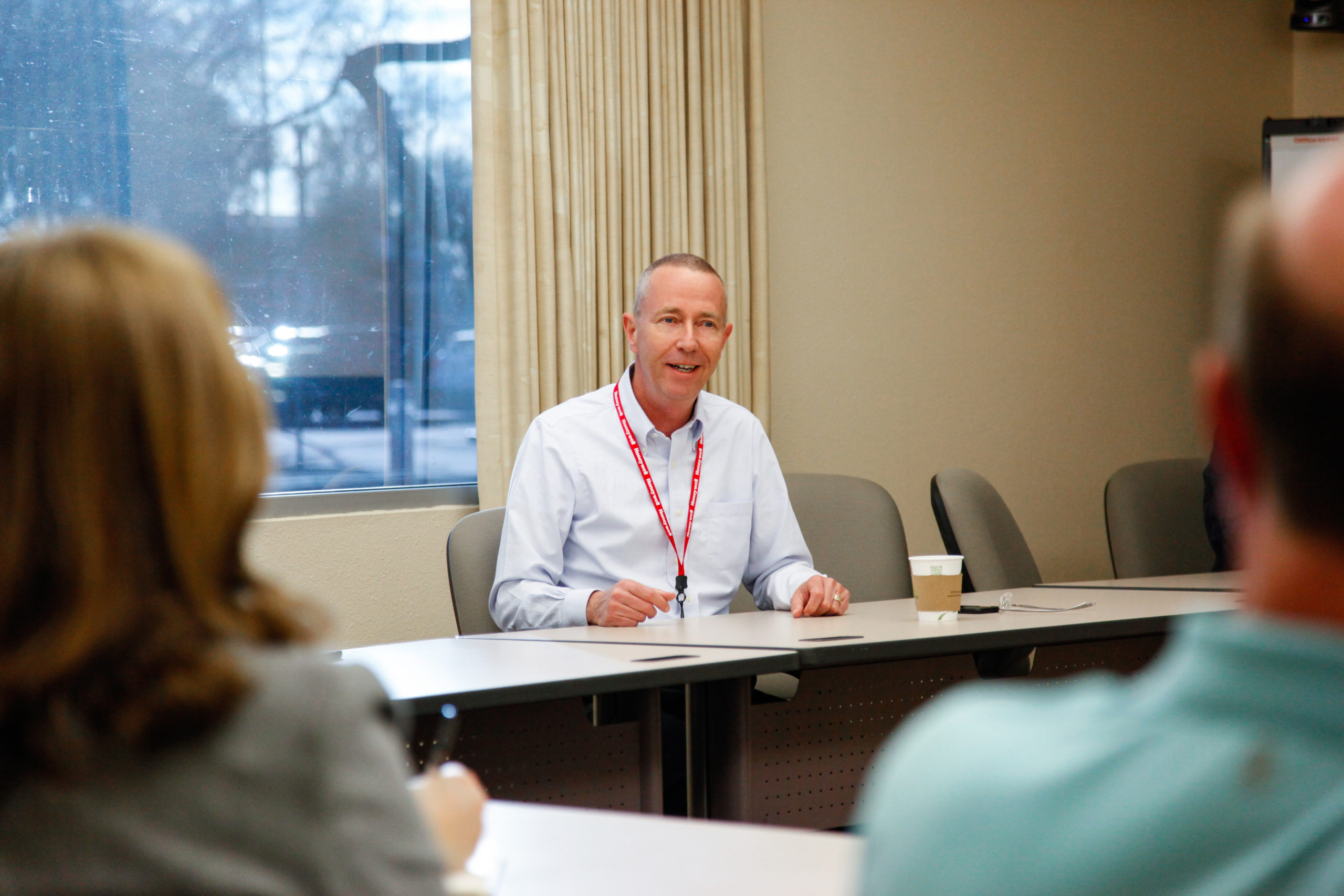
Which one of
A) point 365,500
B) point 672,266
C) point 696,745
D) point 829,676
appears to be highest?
point 672,266

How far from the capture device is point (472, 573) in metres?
2.79

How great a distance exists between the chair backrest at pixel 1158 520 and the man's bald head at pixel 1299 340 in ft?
10.6

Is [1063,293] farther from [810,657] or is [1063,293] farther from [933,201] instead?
[810,657]

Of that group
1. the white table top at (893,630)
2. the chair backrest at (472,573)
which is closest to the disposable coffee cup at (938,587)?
the white table top at (893,630)

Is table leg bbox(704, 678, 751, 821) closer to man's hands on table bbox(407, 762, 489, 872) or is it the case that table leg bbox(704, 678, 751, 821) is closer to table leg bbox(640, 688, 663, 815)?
table leg bbox(640, 688, 663, 815)

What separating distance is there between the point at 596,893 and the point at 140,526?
1.81ft

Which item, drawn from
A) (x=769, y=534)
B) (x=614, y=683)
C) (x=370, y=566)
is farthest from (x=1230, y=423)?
(x=370, y=566)

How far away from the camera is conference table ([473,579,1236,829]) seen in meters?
2.21

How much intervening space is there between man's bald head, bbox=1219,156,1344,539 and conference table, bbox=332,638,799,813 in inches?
55.9

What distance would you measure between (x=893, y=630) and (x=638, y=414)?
3.28 feet

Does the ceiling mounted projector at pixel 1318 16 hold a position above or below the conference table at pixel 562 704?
above

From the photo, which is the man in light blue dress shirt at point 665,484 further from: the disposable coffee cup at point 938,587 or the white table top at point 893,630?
the disposable coffee cup at point 938,587

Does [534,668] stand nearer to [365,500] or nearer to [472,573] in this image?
[472,573]

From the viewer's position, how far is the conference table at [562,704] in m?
1.88
